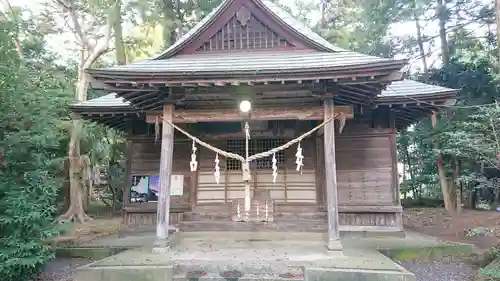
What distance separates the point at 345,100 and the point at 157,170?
580cm

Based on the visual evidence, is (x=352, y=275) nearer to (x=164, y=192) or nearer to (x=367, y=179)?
(x=164, y=192)

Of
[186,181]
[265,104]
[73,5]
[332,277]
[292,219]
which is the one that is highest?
[73,5]

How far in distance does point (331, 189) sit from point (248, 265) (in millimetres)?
2237

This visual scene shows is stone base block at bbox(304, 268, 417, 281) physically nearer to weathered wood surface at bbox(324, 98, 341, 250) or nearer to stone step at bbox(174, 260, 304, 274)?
stone step at bbox(174, 260, 304, 274)

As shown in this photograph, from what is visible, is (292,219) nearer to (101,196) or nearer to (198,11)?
(198,11)

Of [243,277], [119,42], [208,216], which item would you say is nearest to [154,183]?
[208,216]

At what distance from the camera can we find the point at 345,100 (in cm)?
773

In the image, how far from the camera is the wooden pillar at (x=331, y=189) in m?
6.57

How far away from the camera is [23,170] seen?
21.2 ft

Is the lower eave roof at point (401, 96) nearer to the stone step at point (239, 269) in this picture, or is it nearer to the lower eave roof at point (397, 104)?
the lower eave roof at point (397, 104)

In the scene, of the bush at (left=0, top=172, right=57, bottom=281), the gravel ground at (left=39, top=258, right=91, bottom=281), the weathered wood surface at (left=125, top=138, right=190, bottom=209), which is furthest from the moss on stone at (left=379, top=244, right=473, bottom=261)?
the bush at (left=0, top=172, right=57, bottom=281)

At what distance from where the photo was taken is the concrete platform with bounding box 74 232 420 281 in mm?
5379

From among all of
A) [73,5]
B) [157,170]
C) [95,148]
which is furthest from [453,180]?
[73,5]

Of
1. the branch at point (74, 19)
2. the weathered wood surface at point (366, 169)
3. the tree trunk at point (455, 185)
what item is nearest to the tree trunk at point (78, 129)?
the branch at point (74, 19)
